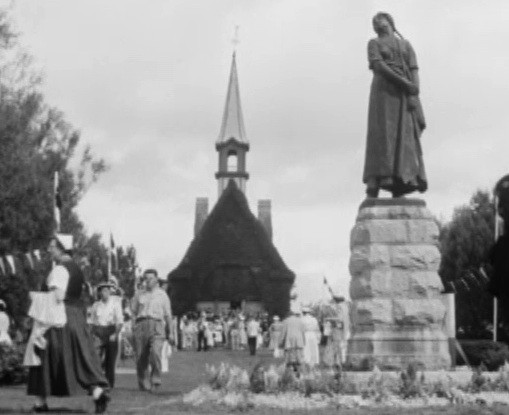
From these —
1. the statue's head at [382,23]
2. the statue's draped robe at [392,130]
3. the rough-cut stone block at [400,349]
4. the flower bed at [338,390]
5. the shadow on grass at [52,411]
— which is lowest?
the shadow on grass at [52,411]

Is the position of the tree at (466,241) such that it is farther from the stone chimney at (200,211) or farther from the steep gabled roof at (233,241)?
the stone chimney at (200,211)

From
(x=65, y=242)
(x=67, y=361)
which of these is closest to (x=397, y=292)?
(x=65, y=242)

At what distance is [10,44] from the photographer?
3853cm

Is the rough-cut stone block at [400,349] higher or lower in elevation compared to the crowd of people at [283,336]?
lower

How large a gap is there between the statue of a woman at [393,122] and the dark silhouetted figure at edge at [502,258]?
9.82m

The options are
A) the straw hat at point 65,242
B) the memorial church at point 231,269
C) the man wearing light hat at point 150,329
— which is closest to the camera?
the straw hat at point 65,242

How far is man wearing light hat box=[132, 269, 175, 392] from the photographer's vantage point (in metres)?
18.9

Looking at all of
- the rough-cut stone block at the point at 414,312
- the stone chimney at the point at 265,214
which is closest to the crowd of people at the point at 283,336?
the rough-cut stone block at the point at 414,312

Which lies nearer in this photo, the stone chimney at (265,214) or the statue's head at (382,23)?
the statue's head at (382,23)

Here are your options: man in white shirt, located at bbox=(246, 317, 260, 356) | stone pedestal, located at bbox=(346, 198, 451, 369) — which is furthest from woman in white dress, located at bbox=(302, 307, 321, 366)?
man in white shirt, located at bbox=(246, 317, 260, 356)

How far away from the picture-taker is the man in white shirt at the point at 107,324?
1964cm

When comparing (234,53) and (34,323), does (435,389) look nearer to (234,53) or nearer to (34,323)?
(34,323)

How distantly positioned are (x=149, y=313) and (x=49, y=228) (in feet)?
73.8

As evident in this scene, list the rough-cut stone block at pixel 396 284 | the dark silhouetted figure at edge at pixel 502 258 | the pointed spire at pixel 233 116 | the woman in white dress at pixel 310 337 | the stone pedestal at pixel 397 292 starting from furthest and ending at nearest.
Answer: the pointed spire at pixel 233 116 → the woman in white dress at pixel 310 337 → the rough-cut stone block at pixel 396 284 → the stone pedestal at pixel 397 292 → the dark silhouetted figure at edge at pixel 502 258
